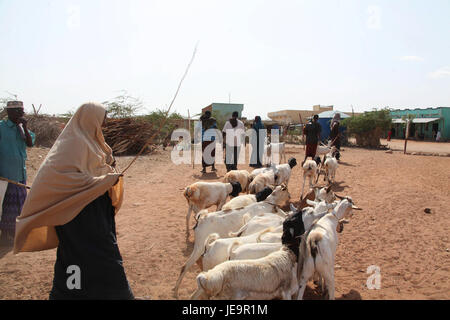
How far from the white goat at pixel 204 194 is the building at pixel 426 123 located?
30546 millimetres

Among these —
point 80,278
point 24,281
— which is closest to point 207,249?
point 80,278

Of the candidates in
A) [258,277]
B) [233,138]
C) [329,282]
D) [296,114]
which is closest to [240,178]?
[233,138]

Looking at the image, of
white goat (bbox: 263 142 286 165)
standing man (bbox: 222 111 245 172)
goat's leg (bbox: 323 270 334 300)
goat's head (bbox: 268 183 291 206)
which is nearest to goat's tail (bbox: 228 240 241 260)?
goat's leg (bbox: 323 270 334 300)

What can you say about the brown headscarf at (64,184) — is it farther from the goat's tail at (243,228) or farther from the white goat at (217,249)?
the goat's tail at (243,228)

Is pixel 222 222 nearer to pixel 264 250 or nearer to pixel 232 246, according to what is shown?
pixel 232 246

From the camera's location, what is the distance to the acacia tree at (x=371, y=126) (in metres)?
23.0

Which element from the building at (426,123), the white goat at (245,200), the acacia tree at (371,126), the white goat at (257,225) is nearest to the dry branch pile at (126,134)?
the white goat at (245,200)

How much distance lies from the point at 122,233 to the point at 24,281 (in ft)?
6.05

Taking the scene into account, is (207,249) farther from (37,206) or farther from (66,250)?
(37,206)

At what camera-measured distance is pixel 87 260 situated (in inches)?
98.3

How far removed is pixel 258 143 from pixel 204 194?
239 inches
